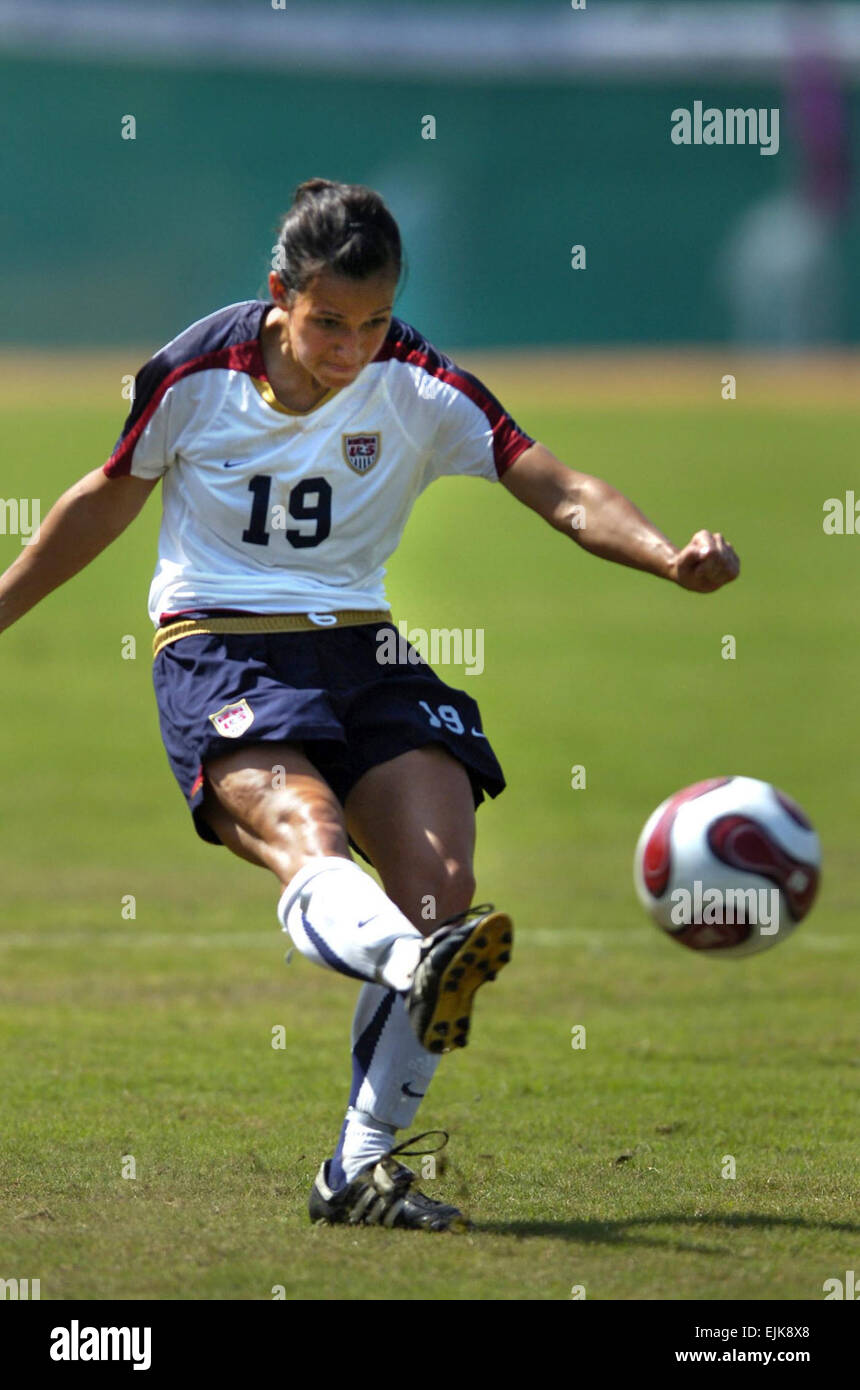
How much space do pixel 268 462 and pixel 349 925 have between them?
1217mm

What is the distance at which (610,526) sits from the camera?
4703 mm

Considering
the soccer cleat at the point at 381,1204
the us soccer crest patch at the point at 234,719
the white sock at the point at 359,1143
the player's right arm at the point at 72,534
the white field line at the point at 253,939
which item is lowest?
the soccer cleat at the point at 381,1204

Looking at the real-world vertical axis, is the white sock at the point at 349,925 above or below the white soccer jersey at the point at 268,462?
below

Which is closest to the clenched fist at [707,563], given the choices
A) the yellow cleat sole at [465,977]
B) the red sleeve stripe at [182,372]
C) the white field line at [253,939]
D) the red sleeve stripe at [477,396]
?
the red sleeve stripe at [477,396]

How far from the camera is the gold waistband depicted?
4664 mm

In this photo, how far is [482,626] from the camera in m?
18.9

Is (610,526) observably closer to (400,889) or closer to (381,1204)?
(400,889)

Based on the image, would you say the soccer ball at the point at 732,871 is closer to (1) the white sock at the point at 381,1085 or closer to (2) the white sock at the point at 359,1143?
(1) the white sock at the point at 381,1085

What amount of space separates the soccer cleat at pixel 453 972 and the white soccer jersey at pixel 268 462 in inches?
43.9

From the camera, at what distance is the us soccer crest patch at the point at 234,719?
176 inches

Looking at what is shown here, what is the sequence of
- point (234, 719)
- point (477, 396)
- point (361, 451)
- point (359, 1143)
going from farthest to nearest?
point (477, 396)
point (361, 451)
point (359, 1143)
point (234, 719)

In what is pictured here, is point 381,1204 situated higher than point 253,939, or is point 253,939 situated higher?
point 253,939

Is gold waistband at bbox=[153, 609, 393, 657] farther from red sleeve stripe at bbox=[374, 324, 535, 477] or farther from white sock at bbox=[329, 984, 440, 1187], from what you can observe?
white sock at bbox=[329, 984, 440, 1187]

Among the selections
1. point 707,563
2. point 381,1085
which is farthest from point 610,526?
point 381,1085
